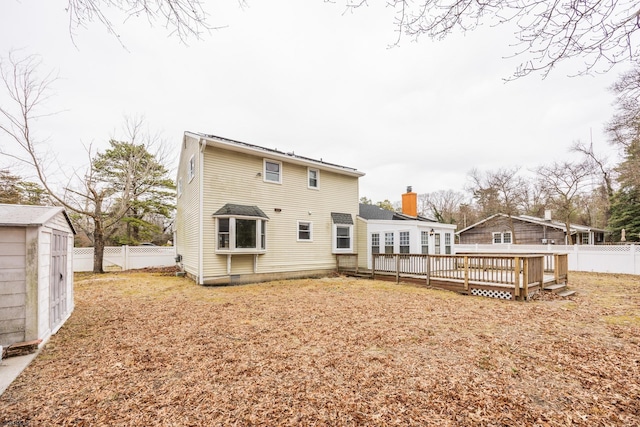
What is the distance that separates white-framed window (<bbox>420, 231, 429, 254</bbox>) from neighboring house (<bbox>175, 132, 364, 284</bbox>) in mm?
3324

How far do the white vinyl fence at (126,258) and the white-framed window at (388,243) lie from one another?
42.5 ft

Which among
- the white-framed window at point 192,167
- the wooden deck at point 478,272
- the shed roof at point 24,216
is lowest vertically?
the wooden deck at point 478,272

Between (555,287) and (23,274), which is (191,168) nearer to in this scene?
(23,274)

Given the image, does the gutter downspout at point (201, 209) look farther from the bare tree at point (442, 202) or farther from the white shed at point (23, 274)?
the bare tree at point (442, 202)

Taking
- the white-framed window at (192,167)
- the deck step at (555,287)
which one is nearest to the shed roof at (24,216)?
the white-framed window at (192,167)

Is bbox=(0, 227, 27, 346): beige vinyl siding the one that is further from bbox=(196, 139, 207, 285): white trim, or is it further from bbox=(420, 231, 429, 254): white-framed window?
bbox=(420, 231, 429, 254): white-framed window

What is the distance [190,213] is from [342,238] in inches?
280

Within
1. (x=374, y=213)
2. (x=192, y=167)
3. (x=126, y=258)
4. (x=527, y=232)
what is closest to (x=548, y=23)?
(x=192, y=167)

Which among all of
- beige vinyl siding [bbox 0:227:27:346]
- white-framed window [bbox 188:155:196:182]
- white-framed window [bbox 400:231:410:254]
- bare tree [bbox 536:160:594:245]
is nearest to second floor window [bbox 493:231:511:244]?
bare tree [bbox 536:160:594:245]

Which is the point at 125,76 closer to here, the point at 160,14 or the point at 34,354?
the point at 160,14

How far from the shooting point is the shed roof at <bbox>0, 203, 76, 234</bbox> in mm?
3684

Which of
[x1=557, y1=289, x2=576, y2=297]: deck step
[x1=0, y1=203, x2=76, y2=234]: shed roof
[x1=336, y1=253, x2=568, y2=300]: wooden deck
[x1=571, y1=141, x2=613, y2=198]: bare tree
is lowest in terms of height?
[x1=557, y1=289, x2=576, y2=297]: deck step

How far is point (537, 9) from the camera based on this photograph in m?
2.63

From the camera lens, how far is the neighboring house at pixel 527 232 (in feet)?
72.0
